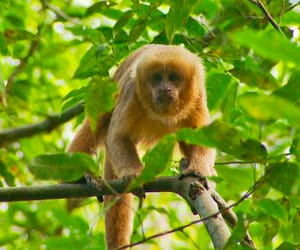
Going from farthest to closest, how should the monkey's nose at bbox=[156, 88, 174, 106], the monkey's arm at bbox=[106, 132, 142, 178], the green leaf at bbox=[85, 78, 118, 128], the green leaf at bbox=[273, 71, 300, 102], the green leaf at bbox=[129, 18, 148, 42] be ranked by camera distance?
1. the monkey's nose at bbox=[156, 88, 174, 106]
2. the monkey's arm at bbox=[106, 132, 142, 178]
3. the green leaf at bbox=[129, 18, 148, 42]
4. the green leaf at bbox=[85, 78, 118, 128]
5. the green leaf at bbox=[273, 71, 300, 102]

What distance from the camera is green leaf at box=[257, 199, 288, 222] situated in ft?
8.78

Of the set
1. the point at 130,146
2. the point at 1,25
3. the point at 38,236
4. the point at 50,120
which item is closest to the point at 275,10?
the point at 130,146

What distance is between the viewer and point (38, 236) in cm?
719

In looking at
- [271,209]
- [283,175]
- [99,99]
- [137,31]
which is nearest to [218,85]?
[137,31]

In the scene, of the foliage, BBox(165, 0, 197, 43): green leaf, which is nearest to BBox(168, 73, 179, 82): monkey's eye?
the foliage

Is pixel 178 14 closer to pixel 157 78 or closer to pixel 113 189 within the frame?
pixel 113 189

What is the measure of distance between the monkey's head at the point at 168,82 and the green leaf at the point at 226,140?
2673 millimetres

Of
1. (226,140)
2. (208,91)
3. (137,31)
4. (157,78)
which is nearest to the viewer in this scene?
(226,140)

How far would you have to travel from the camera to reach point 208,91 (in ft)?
15.1

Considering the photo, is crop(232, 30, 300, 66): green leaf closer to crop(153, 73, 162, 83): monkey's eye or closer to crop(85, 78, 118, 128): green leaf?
crop(85, 78, 118, 128): green leaf

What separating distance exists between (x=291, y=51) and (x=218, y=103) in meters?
2.84

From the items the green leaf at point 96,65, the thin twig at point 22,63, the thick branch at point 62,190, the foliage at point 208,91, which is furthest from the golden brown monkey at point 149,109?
the thin twig at point 22,63

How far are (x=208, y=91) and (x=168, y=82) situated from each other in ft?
1.79

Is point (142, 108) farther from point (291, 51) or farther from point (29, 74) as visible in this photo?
point (291, 51)
